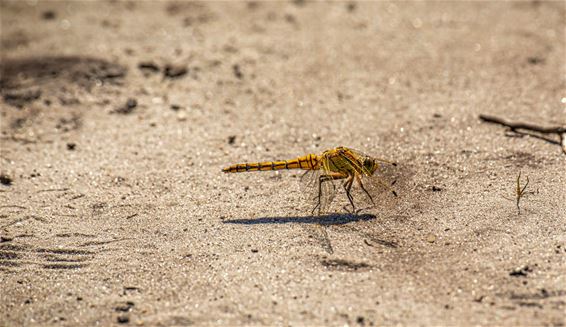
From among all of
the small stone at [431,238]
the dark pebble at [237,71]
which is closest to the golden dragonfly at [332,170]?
the small stone at [431,238]

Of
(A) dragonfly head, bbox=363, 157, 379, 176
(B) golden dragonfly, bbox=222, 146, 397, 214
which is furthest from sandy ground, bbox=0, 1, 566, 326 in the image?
(A) dragonfly head, bbox=363, 157, 379, 176

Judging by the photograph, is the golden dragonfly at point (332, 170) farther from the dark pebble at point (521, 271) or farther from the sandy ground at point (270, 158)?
the dark pebble at point (521, 271)

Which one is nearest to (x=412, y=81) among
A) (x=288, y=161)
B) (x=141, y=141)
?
(x=288, y=161)

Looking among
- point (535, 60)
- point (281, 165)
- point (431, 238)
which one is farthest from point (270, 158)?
point (535, 60)

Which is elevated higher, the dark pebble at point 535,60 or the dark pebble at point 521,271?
the dark pebble at point 535,60

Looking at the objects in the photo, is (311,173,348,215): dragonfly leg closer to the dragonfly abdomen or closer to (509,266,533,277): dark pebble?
the dragonfly abdomen

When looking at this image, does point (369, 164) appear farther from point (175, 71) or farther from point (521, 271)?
point (175, 71)
